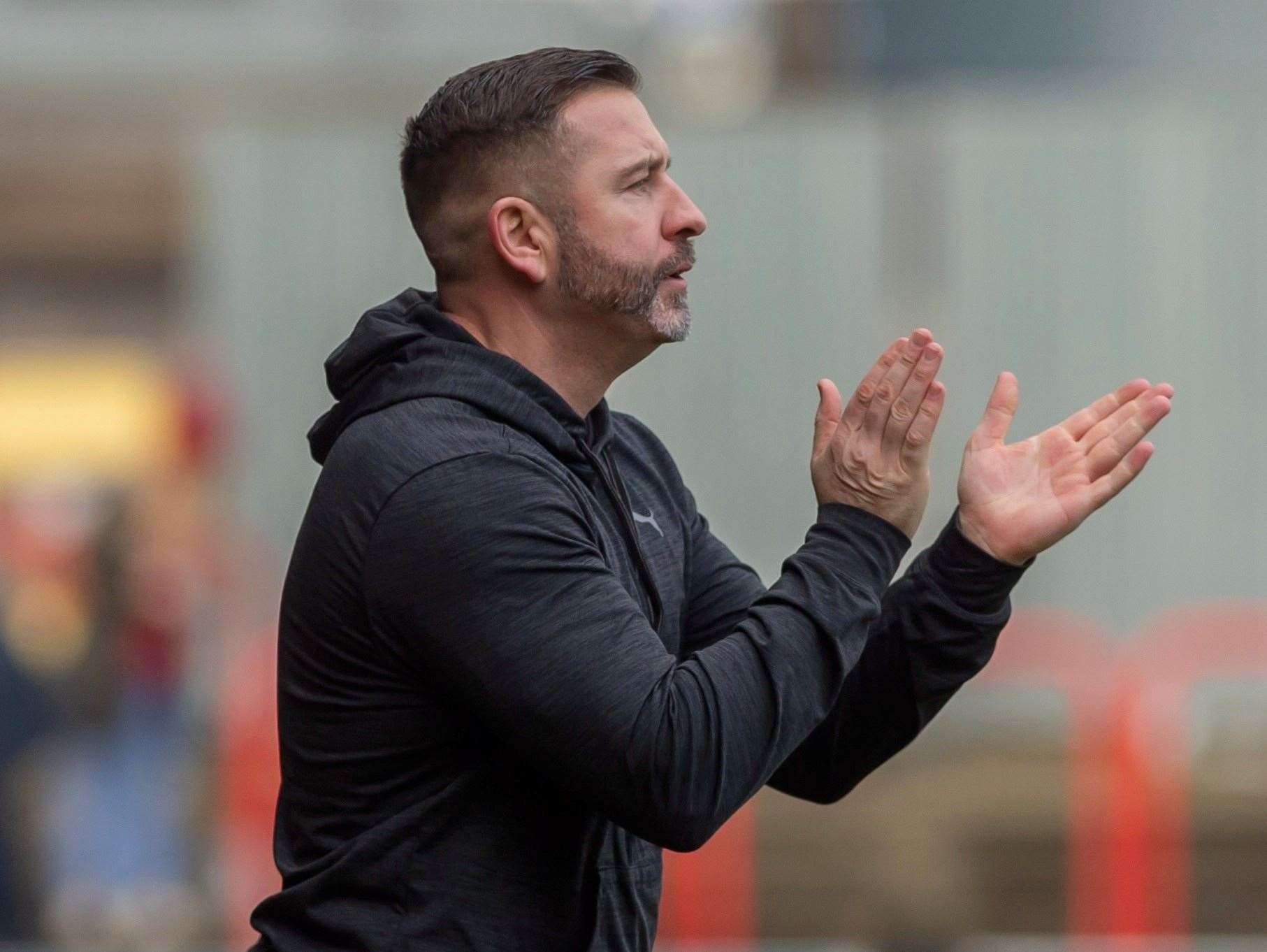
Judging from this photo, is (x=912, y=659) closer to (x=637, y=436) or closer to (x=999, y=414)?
(x=999, y=414)

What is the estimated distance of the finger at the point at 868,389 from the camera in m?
2.47

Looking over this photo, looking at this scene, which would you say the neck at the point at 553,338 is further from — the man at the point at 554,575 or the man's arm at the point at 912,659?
the man's arm at the point at 912,659

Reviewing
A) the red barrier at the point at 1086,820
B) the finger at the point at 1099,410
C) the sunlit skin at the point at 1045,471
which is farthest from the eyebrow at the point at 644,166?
the red barrier at the point at 1086,820

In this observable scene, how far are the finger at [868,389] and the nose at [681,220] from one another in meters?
0.28

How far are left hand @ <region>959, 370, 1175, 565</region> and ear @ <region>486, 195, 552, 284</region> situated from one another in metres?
0.57

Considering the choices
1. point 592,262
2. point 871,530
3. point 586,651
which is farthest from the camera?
point 592,262

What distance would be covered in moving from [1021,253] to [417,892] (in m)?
6.84

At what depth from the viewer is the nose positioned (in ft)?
8.32

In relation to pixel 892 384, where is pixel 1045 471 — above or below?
below

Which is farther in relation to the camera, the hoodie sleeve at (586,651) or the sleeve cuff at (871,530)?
the sleeve cuff at (871,530)

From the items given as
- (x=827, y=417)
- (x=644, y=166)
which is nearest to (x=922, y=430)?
(x=827, y=417)

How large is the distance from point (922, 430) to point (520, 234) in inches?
21.4

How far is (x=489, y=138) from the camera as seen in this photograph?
2521mm

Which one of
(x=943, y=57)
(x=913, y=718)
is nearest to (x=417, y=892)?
(x=913, y=718)
